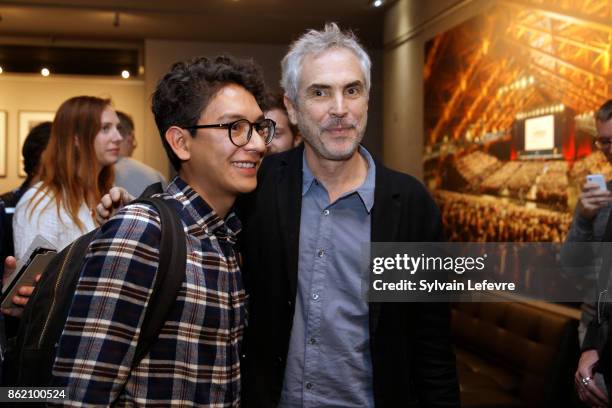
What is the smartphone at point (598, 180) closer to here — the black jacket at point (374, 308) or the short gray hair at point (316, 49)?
the black jacket at point (374, 308)

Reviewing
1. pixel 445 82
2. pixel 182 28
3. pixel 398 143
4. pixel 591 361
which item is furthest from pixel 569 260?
pixel 182 28

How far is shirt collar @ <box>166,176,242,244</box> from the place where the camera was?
123 centimetres

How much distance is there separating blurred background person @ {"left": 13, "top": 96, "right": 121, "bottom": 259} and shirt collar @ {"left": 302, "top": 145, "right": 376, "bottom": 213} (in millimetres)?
1002

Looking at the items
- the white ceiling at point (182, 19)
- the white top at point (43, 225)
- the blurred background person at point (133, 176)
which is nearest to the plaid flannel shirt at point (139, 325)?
the white top at point (43, 225)

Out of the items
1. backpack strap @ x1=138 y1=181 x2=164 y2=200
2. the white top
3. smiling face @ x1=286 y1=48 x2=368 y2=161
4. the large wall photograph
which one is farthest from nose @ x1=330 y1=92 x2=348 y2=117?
the large wall photograph

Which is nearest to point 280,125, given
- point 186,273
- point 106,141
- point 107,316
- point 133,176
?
point 106,141

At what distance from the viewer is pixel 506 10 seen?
4.00 meters

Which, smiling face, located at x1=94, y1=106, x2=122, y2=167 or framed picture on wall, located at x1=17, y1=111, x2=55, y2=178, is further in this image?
framed picture on wall, located at x1=17, y1=111, x2=55, y2=178

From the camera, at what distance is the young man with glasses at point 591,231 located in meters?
2.03

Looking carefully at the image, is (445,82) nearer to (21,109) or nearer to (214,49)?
(214,49)

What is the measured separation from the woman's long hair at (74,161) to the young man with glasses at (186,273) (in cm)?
120

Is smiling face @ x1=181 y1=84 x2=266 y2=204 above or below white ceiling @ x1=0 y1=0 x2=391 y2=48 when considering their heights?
below

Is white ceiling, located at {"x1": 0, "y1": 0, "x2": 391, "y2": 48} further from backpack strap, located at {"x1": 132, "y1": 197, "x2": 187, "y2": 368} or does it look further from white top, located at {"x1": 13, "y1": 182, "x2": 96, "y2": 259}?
backpack strap, located at {"x1": 132, "y1": 197, "x2": 187, "y2": 368}

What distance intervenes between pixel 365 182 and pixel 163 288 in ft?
2.52
